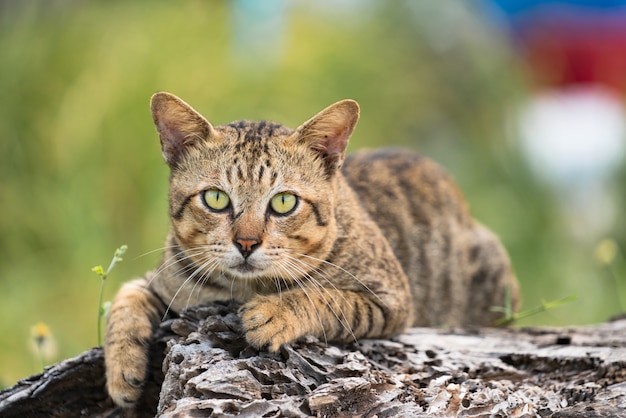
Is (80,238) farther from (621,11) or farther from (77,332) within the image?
(621,11)

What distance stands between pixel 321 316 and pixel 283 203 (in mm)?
447

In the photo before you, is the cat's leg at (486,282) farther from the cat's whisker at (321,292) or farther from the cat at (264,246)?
the cat's whisker at (321,292)

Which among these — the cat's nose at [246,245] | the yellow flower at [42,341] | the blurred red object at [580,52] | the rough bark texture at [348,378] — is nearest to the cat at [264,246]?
the cat's nose at [246,245]

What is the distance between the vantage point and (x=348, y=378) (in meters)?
2.59

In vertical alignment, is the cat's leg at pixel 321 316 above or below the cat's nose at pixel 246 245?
below

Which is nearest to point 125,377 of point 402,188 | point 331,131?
point 331,131

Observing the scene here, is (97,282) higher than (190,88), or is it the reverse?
(190,88)

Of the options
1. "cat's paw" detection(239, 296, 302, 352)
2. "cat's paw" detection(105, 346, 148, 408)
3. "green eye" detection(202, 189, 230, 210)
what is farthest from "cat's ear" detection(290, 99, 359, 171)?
"cat's paw" detection(105, 346, 148, 408)

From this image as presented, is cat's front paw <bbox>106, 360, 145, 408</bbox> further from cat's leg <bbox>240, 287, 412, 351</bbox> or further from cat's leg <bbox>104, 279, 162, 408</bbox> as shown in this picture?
cat's leg <bbox>240, 287, 412, 351</bbox>

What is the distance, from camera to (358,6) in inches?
416

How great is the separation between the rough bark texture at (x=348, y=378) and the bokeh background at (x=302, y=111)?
2.04ft

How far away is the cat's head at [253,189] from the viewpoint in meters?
2.90

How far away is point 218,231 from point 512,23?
8353mm

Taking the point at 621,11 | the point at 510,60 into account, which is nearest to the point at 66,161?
the point at 510,60
